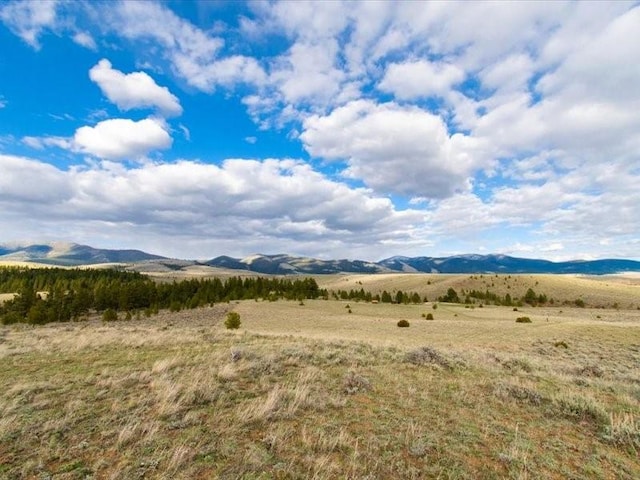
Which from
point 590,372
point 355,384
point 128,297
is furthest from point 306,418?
point 128,297

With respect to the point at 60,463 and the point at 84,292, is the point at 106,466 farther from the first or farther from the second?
the point at 84,292

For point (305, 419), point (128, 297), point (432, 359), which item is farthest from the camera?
point (128, 297)

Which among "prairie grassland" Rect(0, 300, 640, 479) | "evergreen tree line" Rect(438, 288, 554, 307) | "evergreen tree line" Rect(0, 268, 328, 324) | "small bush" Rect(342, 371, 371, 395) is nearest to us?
"prairie grassland" Rect(0, 300, 640, 479)

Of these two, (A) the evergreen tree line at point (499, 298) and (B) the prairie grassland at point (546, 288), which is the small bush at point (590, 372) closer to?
(A) the evergreen tree line at point (499, 298)

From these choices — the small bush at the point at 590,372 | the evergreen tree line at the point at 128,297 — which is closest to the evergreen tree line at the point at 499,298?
the evergreen tree line at the point at 128,297

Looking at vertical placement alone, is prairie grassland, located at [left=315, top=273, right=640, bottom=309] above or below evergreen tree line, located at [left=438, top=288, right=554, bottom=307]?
above

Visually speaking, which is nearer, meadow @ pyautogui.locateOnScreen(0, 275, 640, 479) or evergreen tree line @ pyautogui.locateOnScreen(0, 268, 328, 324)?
meadow @ pyautogui.locateOnScreen(0, 275, 640, 479)

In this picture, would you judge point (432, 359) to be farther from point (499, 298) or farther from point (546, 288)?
point (546, 288)

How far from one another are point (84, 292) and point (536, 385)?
310ft

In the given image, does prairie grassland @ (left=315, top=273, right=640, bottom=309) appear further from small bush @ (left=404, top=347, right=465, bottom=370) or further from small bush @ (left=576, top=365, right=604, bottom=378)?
small bush @ (left=404, top=347, right=465, bottom=370)

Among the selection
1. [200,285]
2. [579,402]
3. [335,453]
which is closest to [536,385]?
[579,402]

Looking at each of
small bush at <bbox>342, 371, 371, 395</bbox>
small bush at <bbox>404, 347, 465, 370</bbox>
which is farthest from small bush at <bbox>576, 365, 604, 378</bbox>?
small bush at <bbox>342, 371, 371, 395</bbox>

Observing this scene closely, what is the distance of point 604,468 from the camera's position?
21.3ft

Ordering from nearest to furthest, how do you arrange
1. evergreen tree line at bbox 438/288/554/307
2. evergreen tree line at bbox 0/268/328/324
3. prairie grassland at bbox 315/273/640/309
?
evergreen tree line at bbox 0/268/328/324, prairie grassland at bbox 315/273/640/309, evergreen tree line at bbox 438/288/554/307
